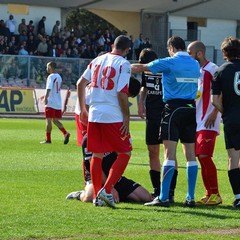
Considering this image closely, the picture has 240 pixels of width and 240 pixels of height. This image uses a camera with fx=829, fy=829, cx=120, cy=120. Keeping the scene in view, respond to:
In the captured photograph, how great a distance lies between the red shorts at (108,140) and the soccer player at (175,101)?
0.53m

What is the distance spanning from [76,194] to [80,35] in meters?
38.5

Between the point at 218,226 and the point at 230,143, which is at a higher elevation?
the point at 230,143

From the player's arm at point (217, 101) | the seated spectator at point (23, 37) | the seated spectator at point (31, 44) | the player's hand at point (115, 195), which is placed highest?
the player's arm at point (217, 101)

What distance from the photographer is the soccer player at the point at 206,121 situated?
11617 mm

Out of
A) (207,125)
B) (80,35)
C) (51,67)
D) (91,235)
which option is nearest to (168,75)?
(207,125)

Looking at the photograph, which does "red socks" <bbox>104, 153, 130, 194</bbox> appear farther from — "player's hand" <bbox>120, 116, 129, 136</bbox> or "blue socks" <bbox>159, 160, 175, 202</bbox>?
"blue socks" <bbox>159, 160, 175, 202</bbox>

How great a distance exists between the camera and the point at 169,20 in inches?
2184

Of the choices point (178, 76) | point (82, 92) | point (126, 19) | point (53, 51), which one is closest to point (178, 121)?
point (178, 76)

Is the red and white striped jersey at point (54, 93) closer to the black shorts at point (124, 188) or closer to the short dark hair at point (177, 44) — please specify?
the black shorts at point (124, 188)

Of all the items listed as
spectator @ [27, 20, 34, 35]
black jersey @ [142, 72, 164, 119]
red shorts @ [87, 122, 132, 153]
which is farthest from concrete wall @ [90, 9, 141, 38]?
red shorts @ [87, 122, 132, 153]

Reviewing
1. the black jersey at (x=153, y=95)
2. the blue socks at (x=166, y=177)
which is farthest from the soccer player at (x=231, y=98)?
the black jersey at (x=153, y=95)

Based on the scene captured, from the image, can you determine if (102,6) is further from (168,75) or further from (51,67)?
(168,75)

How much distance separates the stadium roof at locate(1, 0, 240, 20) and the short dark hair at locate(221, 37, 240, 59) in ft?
125

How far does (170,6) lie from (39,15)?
984 cm
